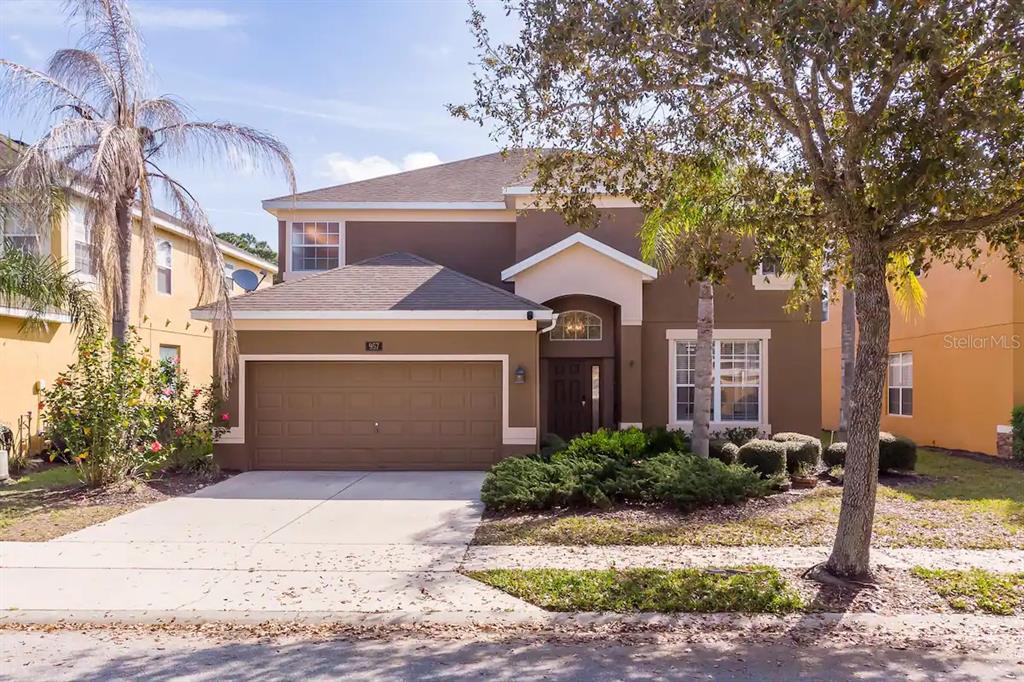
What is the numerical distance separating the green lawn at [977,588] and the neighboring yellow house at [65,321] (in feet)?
35.4

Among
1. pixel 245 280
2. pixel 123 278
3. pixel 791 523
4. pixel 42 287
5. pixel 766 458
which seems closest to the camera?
pixel 791 523

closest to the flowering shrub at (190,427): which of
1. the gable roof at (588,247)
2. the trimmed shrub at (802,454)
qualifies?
the gable roof at (588,247)

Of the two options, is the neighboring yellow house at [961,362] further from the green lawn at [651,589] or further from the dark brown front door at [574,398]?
the green lawn at [651,589]

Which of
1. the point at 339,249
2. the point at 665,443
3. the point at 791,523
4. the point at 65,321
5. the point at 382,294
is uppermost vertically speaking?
the point at 339,249

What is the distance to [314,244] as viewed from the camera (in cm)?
1759

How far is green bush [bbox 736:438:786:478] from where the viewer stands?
1132 centimetres

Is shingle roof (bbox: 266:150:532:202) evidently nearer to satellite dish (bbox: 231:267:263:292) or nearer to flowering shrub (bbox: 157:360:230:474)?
satellite dish (bbox: 231:267:263:292)

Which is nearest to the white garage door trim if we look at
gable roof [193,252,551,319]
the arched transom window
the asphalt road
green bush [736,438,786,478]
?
gable roof [193,252,551,319]

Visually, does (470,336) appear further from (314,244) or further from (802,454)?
(314,244)

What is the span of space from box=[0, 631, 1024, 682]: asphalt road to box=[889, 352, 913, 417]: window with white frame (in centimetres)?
1554

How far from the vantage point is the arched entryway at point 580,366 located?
15453mm

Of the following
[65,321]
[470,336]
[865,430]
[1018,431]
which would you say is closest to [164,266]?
[65,321]

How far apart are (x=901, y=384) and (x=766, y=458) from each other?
10.8 m

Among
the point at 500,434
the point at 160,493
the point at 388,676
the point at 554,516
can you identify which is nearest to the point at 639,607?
the point at 388,676
